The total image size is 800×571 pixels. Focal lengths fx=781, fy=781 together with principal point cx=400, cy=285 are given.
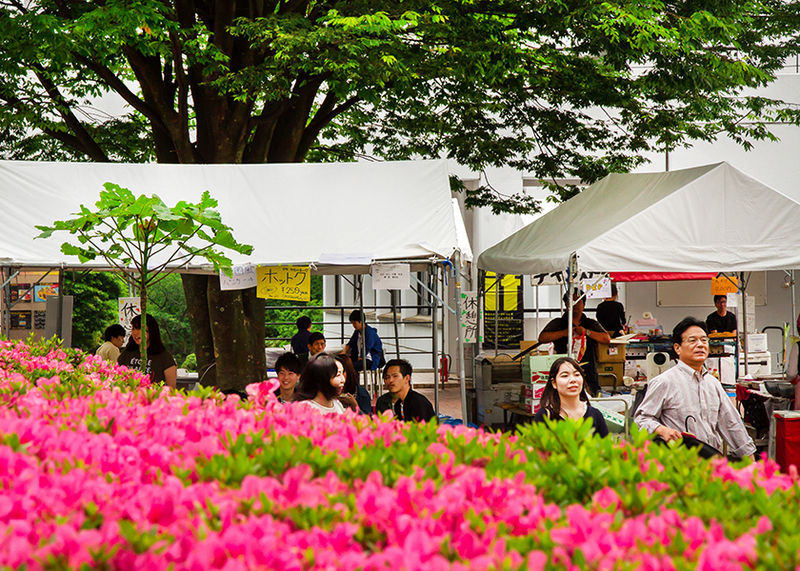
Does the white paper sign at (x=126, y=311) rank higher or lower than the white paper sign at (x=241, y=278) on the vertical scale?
lower

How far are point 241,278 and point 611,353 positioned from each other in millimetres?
6302

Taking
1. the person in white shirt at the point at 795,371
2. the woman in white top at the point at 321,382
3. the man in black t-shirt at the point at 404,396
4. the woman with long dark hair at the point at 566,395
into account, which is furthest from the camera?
the person in white shirt at the point at 795,371

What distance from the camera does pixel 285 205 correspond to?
8.21 meters

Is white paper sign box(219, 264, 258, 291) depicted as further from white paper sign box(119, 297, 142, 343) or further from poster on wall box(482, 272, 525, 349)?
poster on wall box(482, 272, 525, 349)

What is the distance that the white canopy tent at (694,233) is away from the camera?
780 cm

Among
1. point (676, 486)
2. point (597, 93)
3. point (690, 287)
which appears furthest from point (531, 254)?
point (690, 287)

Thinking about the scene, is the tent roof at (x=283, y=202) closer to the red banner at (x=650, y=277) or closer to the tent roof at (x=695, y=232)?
the tent roof at (x=695, y=232)

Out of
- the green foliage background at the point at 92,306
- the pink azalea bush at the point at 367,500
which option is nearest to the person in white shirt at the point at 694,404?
the pink azalea bush at the point at 367,500

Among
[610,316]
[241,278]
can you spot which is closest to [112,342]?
[241,278]

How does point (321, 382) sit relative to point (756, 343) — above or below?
above

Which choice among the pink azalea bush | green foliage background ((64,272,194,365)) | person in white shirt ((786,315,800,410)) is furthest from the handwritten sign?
green foliage background ((64,272,194,365))

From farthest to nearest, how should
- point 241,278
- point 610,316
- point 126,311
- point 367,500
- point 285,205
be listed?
point 610,316, point 126,311, point 285,205, point 241,278, point 367,500

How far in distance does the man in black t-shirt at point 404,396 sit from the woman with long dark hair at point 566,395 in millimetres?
1479

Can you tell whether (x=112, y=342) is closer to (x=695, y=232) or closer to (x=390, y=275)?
(x=390, y=275)
